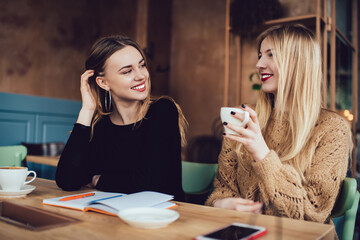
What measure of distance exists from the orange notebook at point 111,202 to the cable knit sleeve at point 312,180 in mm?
381

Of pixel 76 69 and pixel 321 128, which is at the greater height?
pixel 76 69

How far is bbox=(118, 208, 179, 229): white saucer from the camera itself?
2.46 feet

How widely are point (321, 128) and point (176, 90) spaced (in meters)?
3.86

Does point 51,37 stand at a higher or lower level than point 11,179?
higher

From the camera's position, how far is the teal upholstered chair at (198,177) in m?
1.63

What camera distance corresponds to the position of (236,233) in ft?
2.40

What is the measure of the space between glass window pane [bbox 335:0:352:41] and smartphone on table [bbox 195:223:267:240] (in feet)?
11.3

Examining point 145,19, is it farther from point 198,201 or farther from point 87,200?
point 87,200

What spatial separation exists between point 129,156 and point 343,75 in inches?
121

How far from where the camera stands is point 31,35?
414 centimetres

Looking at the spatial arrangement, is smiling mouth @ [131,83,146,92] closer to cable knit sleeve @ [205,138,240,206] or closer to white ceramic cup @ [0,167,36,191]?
cable knit sleeve @ [205,138,240,206]

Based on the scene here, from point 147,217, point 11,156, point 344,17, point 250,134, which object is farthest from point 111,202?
point 344,17

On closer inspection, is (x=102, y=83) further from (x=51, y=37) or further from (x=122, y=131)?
(x=51, y=37)

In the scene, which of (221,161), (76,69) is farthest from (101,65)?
(76,69)
